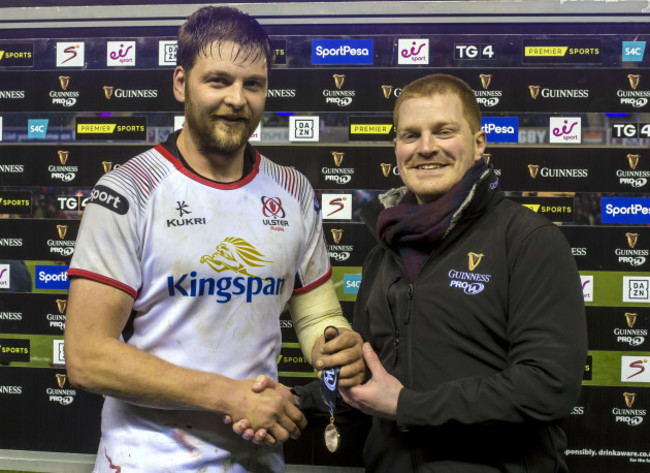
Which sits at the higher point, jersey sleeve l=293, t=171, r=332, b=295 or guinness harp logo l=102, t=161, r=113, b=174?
guinness harp logo l=102, t=161, r=113, b=174

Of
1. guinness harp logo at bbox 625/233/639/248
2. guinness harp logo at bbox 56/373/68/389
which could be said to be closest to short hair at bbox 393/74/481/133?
guinness harp logo at bbox 625/233/639/248

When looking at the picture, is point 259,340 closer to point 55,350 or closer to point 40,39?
point 55,350

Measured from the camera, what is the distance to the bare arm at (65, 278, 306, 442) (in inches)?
52.6

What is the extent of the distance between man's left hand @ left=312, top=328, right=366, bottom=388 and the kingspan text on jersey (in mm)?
202

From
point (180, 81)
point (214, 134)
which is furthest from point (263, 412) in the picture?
point (180, 81)

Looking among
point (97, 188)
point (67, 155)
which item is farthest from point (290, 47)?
point (97, 188)

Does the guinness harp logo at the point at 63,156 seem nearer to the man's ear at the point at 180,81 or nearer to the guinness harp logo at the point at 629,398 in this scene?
the man's ear at the point at 180,81

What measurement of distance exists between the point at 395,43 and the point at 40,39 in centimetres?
132

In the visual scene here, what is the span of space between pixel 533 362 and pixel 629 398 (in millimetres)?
1102

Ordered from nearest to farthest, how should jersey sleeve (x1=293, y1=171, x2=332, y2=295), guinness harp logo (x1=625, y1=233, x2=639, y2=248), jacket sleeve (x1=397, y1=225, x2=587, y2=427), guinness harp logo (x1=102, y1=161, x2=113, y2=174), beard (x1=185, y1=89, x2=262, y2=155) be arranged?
jacket sleeve (x1=397, y1=225, x2=587, y2=427), beard (x1=185, y1=89, x2=262, y2=155), jersey sleeve (x1=293, y1=171, x2=332, y2=295), guinness harp logo (x1=625, y1=233, x2=639, y2=248), guinness harp logo (x1=102, y1=161, x2=113, y2=174)

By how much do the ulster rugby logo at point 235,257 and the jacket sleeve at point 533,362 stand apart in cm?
46

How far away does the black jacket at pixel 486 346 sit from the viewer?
1301 millimetres

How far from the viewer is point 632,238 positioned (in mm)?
2160

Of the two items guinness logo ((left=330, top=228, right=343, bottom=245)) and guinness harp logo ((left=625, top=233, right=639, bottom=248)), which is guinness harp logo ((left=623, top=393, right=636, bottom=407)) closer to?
guinness harp logo ((left=625, top=233, right=639, bottom=248))
